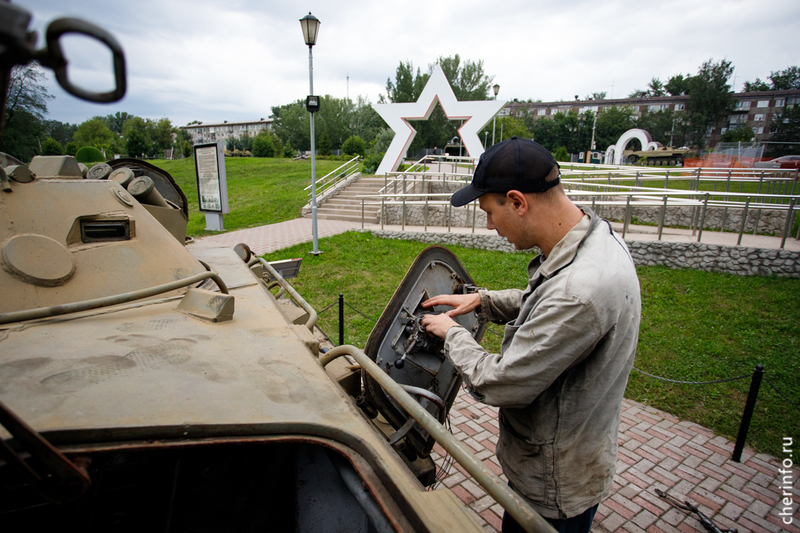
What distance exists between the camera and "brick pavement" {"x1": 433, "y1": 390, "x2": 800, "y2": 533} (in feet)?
10.4

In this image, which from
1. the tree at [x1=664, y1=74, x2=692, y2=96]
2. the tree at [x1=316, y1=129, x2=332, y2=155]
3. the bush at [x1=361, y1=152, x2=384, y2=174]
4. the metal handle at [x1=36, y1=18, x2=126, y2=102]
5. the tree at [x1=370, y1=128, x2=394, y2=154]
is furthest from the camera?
the tree at [x1=664, y1=74, x2=692, y2=96]

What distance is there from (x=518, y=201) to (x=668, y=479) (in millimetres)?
3203

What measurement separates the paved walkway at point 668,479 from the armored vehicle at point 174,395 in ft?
5.59

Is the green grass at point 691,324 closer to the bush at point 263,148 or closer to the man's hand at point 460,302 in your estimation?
the man's hand at point 460,302

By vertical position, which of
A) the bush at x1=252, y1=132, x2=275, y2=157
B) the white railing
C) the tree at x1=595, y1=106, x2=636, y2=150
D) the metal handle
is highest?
the tree at x1=595, y1=106, x2=636, y2=150

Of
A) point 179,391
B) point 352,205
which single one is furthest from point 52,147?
point 179,391

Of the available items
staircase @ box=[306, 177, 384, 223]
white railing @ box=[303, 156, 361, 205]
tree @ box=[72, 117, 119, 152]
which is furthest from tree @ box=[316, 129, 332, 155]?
staircase @ box=[306, 177, 384, 223]

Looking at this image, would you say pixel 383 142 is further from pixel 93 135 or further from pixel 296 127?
pixel 93 135

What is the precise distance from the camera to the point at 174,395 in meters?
1.49

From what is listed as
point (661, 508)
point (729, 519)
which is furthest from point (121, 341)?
point (729, 519)

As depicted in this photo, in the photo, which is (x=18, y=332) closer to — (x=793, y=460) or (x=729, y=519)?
(x=729, y=519)

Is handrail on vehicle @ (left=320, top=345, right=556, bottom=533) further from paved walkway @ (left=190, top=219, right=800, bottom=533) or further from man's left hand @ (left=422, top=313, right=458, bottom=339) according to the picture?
paved walkway @ (left=190, top=219, right=800, bottom=533)

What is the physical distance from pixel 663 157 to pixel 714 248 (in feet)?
97.9

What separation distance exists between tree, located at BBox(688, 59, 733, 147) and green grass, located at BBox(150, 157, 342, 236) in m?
47.6
